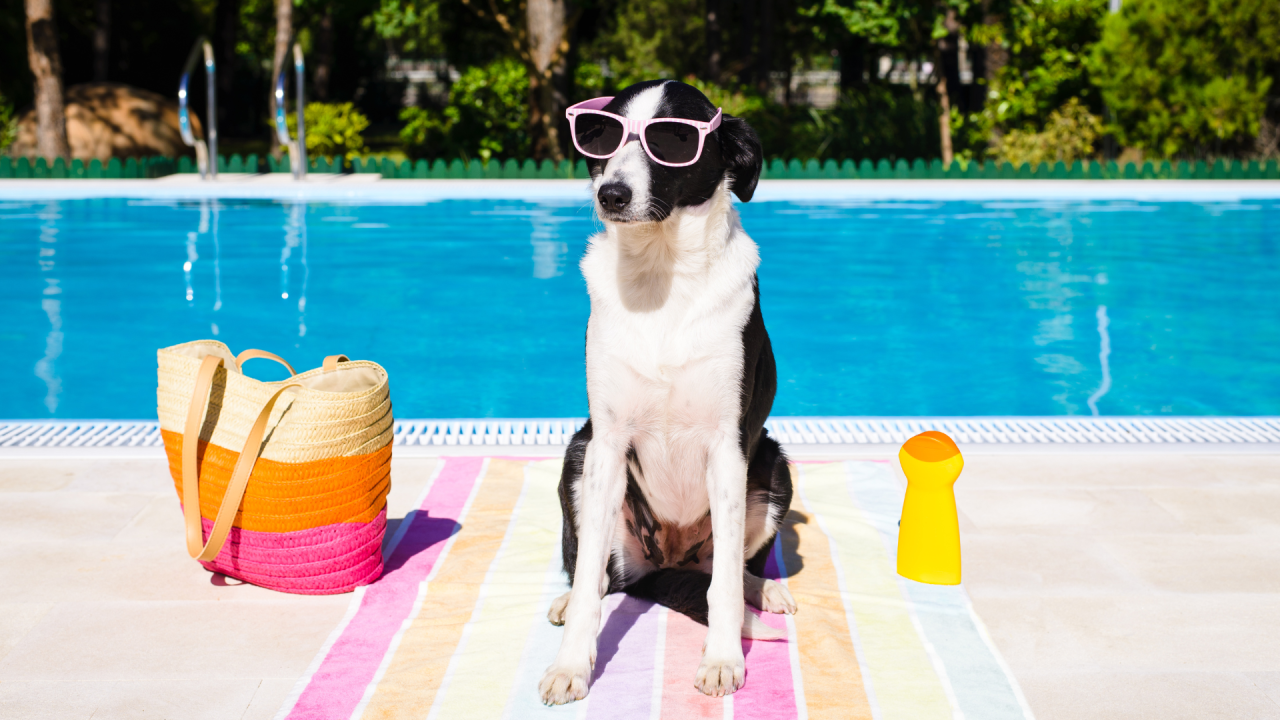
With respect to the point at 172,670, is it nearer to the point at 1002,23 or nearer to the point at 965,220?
the point at 965,220

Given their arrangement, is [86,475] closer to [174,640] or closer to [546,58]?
[174,640]

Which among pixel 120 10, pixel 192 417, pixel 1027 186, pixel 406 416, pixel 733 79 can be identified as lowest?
pixel 406 416

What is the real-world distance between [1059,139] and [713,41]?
25.5 feet

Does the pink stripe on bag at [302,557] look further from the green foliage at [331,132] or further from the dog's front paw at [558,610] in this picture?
the green foliage at [331,132]

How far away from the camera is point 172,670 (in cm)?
276

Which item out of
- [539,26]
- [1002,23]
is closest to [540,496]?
[539,26]

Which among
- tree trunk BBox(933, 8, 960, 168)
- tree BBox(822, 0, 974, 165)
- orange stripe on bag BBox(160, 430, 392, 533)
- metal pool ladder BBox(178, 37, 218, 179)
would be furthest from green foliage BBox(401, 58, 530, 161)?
orange stripe on bag BBox(160, 430, 392, 533)

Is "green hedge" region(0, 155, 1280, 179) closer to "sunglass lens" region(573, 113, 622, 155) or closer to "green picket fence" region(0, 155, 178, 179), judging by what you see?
"green picket fence" region(0, 155, 178, 179)

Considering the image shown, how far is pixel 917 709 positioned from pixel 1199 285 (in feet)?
29.4

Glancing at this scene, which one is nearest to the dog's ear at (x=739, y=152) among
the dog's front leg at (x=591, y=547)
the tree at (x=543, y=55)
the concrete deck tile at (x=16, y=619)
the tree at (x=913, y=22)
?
the dog's front leg at (x=591, y=547)

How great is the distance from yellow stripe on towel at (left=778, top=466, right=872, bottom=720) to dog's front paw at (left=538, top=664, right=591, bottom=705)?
55cm

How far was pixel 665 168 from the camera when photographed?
2680 mm

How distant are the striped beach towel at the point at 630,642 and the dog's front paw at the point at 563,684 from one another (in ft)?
0.10

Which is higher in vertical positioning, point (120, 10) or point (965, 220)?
point (120, 10)
